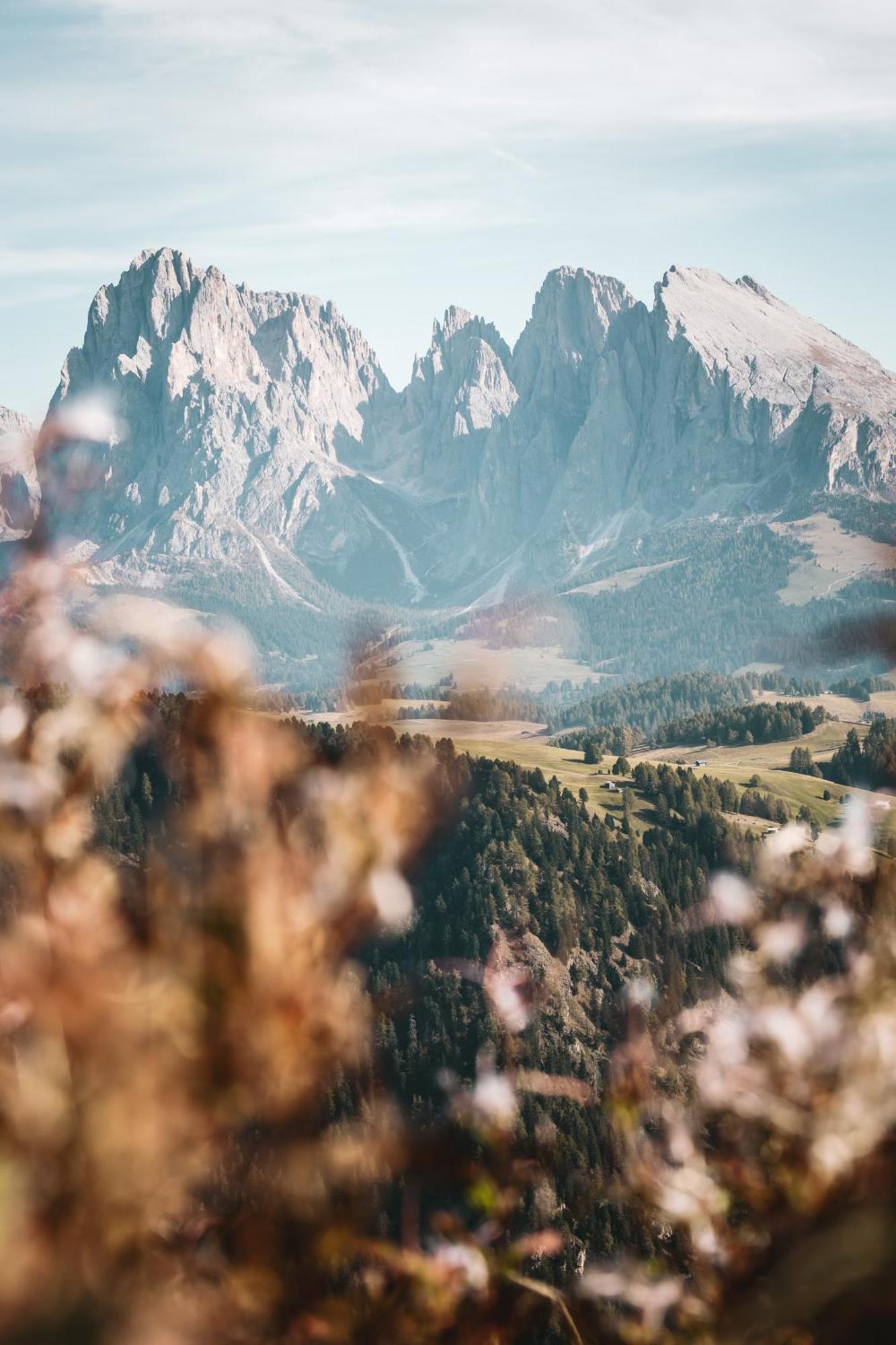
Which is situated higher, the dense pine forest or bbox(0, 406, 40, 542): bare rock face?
bbox(0, 406, 40, 542): bare rock face

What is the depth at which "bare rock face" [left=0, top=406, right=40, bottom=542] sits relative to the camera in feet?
11.5

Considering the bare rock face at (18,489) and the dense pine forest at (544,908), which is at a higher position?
the bare rock face at (18,489)

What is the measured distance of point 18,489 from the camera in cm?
362

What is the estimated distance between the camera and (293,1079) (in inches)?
129

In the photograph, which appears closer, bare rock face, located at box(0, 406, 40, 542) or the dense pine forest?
bare rock face, located at box(0, 406, 40, 542)

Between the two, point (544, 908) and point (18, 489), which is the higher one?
point (18, 489)

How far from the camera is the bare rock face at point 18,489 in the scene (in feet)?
11.5

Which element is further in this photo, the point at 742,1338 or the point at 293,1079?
the point at 293,1079

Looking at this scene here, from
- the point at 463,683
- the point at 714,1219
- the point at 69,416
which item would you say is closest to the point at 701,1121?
the point at 714,1219

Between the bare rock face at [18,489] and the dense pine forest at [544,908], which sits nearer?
the bare rock face at [18,489]

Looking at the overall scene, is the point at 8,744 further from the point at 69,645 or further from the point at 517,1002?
the point at 517,1002

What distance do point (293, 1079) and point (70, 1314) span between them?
1028 millimetres

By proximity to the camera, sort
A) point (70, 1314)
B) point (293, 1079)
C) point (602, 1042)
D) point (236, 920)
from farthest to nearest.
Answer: point (602, 1042) → point (293, 1079) → point (236, 920) → point (70, 1314)

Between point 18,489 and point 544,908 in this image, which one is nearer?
point 18,489
